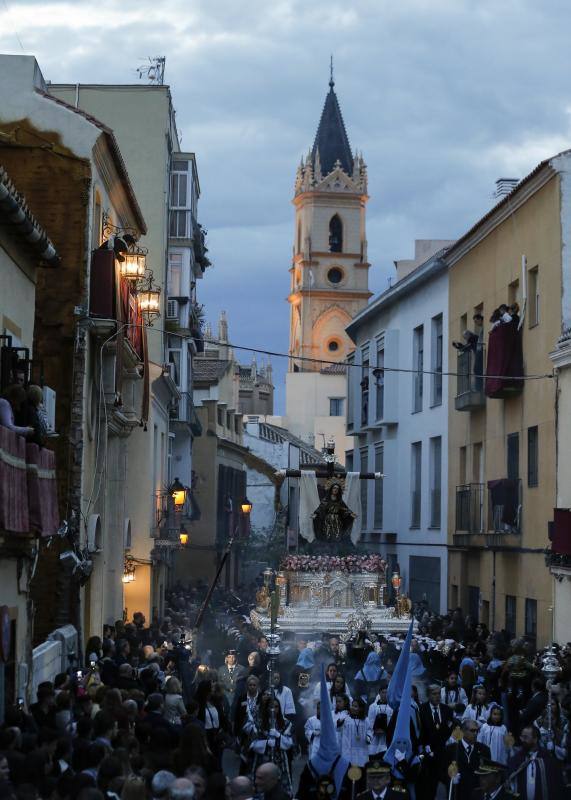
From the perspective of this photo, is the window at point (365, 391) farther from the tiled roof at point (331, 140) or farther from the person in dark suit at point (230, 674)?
the tiled roof at point (331, 140)

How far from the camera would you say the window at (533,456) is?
2889cm

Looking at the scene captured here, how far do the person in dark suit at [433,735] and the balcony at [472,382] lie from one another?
15.7m

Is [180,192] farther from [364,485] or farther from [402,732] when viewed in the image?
[402,732]

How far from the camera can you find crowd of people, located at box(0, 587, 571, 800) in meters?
10.3

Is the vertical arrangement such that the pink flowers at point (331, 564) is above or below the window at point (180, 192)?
below

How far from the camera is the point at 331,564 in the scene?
28.7 m

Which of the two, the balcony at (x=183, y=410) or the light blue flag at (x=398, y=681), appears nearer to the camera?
the light blue flag at (x=398, y=681)

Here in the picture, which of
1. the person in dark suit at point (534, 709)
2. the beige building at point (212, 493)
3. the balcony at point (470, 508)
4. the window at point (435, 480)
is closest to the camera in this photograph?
the person in dark suit at point (534, 709)

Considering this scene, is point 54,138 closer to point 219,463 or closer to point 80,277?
point 80,277

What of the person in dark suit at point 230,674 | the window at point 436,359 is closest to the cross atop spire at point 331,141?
the window at point 436,359

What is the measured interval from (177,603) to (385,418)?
9345mm

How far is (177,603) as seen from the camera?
38.0 m

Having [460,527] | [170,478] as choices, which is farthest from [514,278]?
[170,478]

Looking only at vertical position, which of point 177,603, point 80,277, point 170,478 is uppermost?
point 80,277
